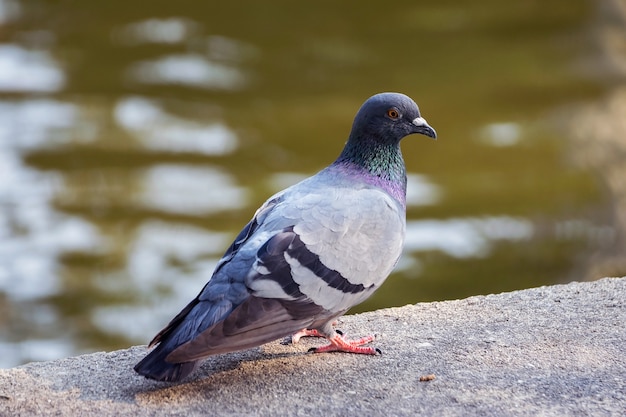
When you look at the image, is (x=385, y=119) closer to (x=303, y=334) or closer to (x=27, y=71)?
(x=303, y=334)

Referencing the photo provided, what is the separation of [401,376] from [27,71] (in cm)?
1438

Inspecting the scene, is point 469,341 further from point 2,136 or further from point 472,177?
point 2,136

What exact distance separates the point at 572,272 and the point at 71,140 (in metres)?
7.89

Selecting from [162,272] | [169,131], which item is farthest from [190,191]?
[169,131]

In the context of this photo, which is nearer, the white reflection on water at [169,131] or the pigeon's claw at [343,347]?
the pigeon's claw at [343,347]

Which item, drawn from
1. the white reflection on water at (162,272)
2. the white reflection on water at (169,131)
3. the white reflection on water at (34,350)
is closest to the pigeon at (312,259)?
the white reflection on water at (34,350)

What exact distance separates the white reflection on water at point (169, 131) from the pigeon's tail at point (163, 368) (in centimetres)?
1050

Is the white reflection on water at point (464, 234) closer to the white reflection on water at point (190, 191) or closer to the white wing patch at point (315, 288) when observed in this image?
the white reflection on water at point (190, 191)

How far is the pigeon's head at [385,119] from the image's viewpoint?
498cm

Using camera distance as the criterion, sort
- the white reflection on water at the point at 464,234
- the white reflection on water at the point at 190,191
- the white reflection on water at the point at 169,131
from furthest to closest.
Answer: the white reflection on water at the point at 169,131 → the white reflection on water at the point at 190,191 → the white reflection on water at the point at 464,234

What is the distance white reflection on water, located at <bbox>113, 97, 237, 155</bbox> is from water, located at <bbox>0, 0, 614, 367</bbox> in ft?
0.13

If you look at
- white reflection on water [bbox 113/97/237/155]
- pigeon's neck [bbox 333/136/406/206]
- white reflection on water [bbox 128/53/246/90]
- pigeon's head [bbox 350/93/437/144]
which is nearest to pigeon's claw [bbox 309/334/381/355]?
pigeon's neck [bbox 333/136/406/206]

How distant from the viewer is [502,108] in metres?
15.8

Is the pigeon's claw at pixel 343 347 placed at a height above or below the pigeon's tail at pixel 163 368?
below
